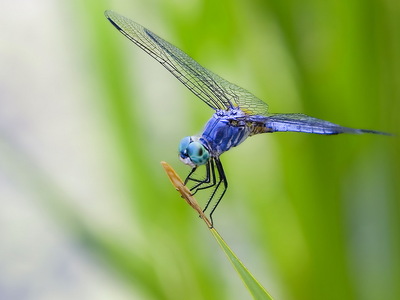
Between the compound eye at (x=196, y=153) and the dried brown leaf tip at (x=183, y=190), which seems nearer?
the dried brown leaf tip at (x=183, y=190)

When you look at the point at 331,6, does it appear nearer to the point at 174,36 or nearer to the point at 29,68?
the point at 174,36

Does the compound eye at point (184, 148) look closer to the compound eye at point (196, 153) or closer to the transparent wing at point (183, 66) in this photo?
the compound eye at point (196, 153)

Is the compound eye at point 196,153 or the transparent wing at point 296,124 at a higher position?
the compound eye at point 196,153

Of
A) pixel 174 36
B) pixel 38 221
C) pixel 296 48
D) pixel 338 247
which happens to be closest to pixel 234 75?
pixel 174 36

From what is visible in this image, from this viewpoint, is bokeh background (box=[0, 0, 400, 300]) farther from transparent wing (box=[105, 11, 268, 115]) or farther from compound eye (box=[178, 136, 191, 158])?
compound eye (box=[178, 136, 191, 158])

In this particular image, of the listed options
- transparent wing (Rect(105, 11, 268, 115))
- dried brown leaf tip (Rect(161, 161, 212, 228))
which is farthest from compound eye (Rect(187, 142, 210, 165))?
Answer: dried brown leaf tip (Rect(161, 161, 212, 228))

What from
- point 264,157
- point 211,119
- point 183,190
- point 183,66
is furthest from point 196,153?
point 264,157

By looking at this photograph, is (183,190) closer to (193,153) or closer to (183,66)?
(193,153)

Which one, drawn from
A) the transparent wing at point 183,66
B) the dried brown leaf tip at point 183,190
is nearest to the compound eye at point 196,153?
the transparent wing at point 183,66
